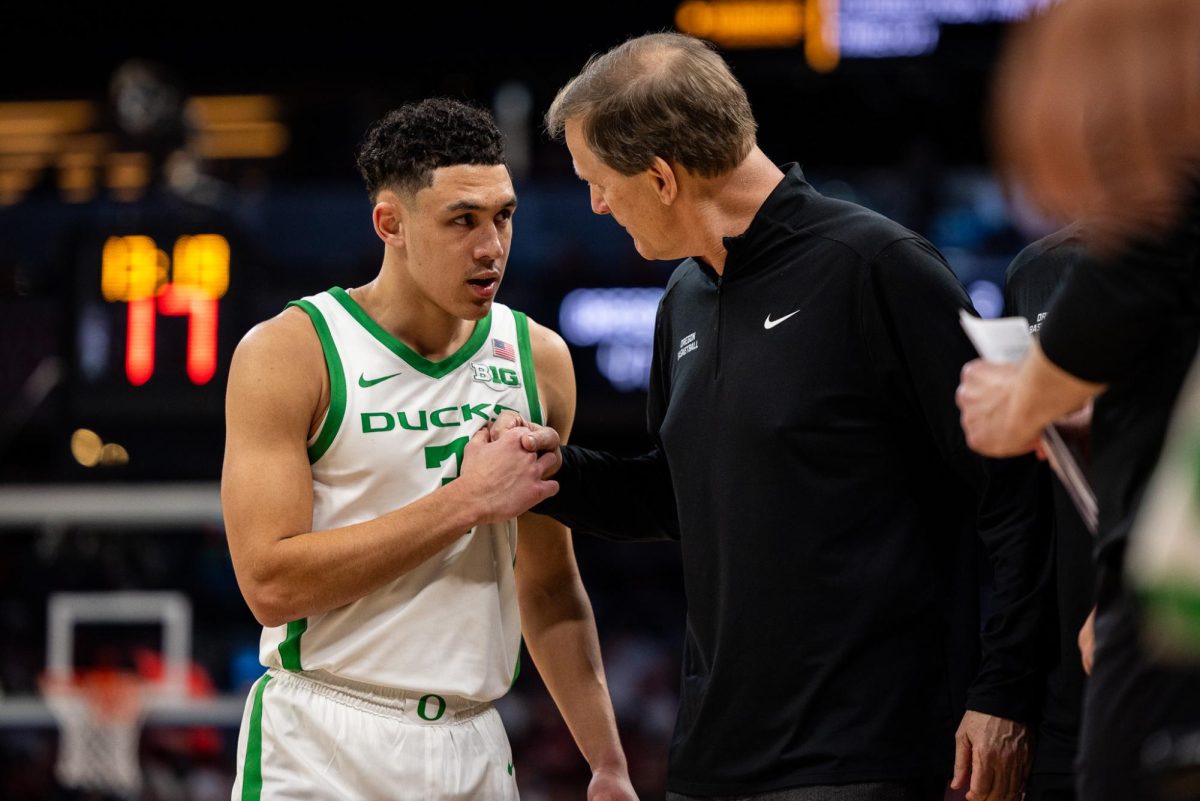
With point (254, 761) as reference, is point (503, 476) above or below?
above

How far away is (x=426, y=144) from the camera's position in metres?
3.40

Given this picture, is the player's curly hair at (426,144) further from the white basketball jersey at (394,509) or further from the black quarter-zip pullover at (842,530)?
the black quarter-zip pullover at (842,530)

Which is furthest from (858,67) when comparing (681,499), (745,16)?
(681,499)

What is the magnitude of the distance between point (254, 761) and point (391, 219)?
1.23 m

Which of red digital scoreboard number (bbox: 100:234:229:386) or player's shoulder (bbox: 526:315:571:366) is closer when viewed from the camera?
player's shoulder (bbox: 526:315:571:366)

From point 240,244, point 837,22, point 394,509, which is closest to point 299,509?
point 394,509

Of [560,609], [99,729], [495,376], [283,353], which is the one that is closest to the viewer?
[283,353]

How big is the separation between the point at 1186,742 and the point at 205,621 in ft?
34.8

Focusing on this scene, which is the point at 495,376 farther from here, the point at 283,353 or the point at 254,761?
the point at 254,761

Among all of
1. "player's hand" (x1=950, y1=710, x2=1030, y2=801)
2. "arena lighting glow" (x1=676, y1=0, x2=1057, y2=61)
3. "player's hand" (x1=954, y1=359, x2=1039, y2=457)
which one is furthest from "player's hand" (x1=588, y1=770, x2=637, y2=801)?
"arena lighting glow" (x1=676, y1=0, x2=1057, y2=61)

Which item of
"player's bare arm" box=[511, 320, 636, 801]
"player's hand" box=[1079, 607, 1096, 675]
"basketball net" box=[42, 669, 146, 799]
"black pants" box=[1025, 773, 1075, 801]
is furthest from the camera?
"basketball net" box=[42, 669, 146, 799]

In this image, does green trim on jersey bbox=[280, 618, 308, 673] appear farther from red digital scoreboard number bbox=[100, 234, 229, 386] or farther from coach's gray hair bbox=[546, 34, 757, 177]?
red digital scoreboard number bbox=[100, 234, 229, 386]

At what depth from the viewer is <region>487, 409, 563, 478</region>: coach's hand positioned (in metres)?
3.21

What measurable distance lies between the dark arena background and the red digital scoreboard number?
0.01 m
